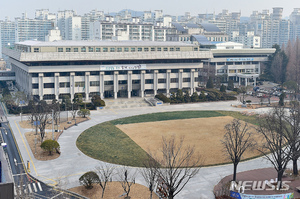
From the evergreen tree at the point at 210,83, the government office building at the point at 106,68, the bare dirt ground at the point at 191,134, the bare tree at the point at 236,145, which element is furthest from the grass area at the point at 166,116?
the evergreen tree at the point at 210,83

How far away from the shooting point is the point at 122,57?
100 meters

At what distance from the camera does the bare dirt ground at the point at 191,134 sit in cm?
5506

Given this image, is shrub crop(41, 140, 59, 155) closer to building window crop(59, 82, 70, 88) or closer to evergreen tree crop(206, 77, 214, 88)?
building window crop(59, 82, 70, 88)

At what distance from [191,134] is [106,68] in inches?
1637

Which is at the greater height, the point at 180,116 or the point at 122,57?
the point at 122,57

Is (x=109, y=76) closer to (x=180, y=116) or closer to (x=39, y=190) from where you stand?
(x=180, y=116)

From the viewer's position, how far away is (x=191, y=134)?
66062mm

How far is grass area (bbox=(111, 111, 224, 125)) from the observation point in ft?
258

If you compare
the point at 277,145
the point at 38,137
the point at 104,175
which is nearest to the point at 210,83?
the point at 38,137

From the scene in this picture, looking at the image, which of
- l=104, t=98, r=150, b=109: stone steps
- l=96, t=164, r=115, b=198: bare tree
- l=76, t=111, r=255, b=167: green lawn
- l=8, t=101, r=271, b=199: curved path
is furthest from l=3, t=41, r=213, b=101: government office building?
l=96, t=164, r=115, b=198: bare tree

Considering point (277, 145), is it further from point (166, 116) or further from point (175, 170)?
point (166, 116)

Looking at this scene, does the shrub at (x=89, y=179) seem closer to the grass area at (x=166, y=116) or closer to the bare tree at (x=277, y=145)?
the bare tree at (x=277, y=145)

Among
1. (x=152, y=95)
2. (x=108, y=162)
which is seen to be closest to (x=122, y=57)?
(x=152, y=95)

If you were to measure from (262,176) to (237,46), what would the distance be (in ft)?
363
